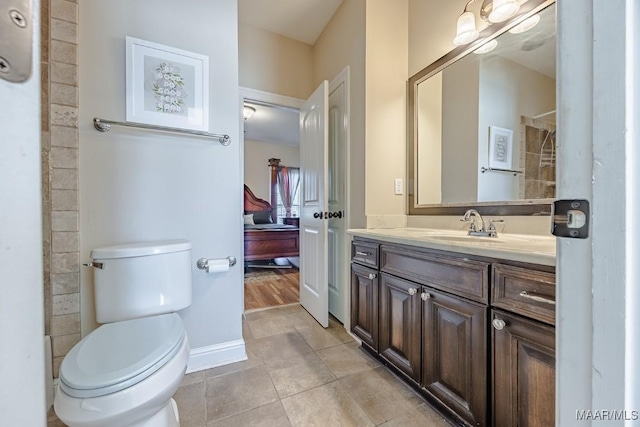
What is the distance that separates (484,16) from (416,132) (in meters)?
0.73

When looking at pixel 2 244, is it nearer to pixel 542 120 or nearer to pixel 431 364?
pixel 431 364

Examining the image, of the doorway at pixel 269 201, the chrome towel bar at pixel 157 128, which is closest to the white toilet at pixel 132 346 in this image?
the chrome towel bar at pixel 157 128

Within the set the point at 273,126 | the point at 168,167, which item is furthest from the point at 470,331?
the point at 273,126

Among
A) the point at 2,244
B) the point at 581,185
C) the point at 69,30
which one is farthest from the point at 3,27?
the point at 69,30

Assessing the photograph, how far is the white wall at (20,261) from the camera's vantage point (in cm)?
24

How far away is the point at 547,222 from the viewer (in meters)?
1.26

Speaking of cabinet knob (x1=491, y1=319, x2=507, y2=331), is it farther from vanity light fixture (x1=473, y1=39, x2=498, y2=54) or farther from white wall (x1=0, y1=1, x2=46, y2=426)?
vanity light fixture (x1=473, y1=39, x2=498, y2=54)

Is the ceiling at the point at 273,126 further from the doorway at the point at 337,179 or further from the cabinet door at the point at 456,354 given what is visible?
the cabinet door at the point at 456,354

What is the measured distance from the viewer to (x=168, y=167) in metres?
1.54

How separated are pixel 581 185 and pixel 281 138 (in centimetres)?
574

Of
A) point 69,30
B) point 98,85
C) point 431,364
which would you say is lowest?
point 431,364

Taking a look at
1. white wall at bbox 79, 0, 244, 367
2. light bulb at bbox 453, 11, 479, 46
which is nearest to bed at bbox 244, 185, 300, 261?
white wall at bbox 79, 0, 244, 367

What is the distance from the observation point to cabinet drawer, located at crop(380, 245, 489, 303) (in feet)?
3.26

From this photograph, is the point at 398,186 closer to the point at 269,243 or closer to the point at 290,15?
the point at 290,15
